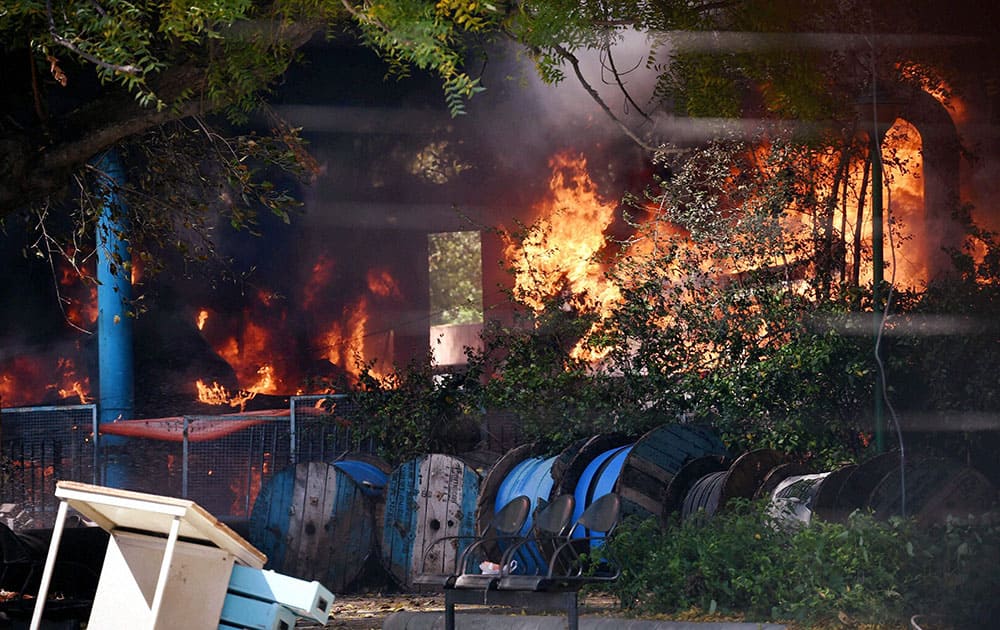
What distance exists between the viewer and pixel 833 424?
1230 cm

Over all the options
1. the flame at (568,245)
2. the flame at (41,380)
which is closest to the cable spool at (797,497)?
the flame at (568,245)

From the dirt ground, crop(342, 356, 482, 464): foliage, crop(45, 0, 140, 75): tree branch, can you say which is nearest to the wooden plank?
crop(45, 0, 140, 75): tree branch

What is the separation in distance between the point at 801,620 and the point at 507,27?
4.84m

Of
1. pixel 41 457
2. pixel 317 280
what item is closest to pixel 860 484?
pixel 41 457

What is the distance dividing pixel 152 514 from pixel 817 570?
4.85 meters

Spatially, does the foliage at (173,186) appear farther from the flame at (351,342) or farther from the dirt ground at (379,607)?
the flame at (351,342)

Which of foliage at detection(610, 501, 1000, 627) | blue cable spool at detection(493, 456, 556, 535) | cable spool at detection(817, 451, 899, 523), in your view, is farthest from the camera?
blue cable spool at detection(493, 456, 556, 535)

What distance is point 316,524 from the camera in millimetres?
12961

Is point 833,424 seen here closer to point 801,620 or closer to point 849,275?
point 849,275

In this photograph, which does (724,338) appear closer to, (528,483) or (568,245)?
(528,483)

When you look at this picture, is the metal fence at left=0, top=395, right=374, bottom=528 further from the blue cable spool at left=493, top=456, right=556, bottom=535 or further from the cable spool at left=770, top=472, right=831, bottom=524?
the cable spool at left=770, top=472, right=831, bottom=524

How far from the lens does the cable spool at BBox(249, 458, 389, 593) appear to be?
42.3ft

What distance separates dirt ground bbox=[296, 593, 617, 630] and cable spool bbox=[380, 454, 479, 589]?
1.20 feet

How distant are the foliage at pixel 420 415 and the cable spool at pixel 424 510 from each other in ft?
5.41
